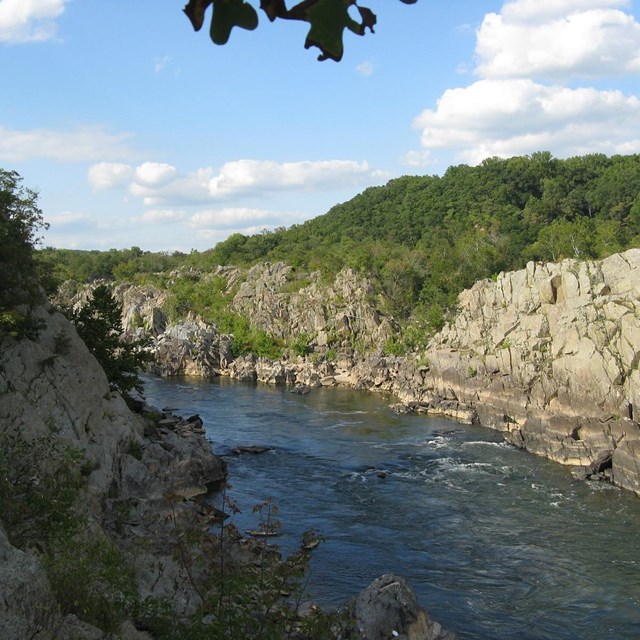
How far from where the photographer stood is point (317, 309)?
3223 inches

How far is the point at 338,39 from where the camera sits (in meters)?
2.71

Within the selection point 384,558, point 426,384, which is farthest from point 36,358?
point 426,384

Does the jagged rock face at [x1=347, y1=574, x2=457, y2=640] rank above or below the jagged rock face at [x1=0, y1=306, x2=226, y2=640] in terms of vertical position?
below

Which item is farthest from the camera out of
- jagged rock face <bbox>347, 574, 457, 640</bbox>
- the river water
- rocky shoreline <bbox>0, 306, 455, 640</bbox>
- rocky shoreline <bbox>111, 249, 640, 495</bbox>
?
rocky shoreline <bbox>111, 249, 640, 495</bbox>

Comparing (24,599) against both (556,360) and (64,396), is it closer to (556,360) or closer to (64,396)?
(64,396)

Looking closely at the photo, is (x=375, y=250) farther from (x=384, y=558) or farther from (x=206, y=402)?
(x=384, y=558)

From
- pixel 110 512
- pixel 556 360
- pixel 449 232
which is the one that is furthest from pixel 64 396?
pixel 449 232

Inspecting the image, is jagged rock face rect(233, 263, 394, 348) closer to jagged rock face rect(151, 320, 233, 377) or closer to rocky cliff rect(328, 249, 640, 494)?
jagged rock face rect(151, 320, 233, 377)

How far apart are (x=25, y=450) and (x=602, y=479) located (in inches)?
1143

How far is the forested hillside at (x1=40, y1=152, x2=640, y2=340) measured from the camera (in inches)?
3044

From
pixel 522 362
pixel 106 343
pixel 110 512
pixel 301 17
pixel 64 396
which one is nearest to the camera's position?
pixel 301 17

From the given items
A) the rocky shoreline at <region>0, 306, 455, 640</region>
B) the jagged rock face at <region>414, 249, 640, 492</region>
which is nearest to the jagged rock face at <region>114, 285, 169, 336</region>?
the jagged rock face at <region>414, 249, 640, 492</region>

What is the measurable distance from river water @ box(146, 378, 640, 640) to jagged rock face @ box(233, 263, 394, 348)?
28.8m

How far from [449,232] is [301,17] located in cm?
10182
